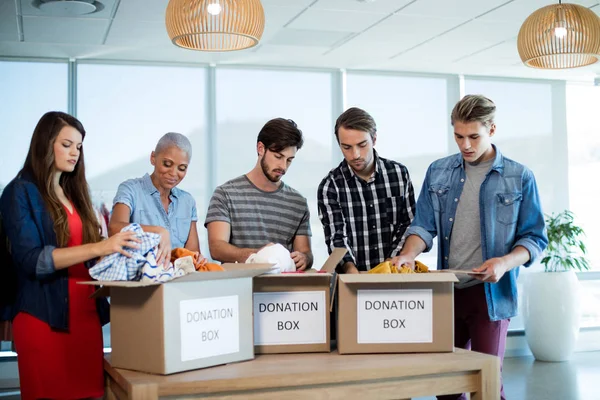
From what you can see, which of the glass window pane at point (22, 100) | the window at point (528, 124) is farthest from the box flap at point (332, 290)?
the window at point (528, 124)

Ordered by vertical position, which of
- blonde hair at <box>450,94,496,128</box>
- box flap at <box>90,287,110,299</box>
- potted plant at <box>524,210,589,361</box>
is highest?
blonde hair at <box>450,94,496,128</box>

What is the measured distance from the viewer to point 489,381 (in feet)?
6.04

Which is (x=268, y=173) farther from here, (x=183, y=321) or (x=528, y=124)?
(x=528, y=124)

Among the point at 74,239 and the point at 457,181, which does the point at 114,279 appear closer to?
the point at 74,239

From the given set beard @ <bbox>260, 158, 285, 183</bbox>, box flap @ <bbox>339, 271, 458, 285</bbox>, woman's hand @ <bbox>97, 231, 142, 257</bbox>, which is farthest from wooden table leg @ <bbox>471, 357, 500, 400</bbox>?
beard @ <bbox>260, 158, 285, 183</bbox>

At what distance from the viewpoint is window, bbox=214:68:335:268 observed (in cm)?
662

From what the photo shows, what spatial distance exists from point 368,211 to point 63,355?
49.7 inches

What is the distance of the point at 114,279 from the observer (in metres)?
1.72

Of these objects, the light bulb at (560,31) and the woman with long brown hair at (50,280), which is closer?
the woman with long brown hair at (50,280)

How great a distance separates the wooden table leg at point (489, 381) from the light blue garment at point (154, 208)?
1.42 m

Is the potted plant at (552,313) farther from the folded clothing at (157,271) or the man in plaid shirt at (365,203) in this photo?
the folded clothing at (157,271)

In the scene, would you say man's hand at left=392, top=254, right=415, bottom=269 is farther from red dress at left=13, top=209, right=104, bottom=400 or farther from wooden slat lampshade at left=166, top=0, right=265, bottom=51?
wooden slat lampshade at left=166, top=0, right=265, bottom=51

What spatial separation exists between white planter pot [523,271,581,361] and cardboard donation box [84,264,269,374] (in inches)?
197

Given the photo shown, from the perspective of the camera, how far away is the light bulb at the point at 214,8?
120 inches
